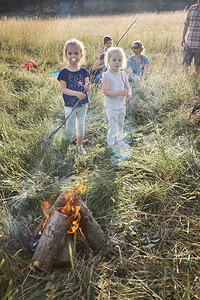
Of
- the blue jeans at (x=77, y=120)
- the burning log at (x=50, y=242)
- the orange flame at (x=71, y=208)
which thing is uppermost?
the blue jeans at (x=77, y=120)

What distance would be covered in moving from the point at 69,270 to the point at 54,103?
309cm

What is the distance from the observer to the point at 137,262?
1.83 meters

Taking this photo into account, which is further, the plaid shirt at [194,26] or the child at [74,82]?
the plaid shirt at [194,26]

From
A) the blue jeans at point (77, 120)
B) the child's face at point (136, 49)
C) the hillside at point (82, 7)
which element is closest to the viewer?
the blue jeans at point (77, 120)

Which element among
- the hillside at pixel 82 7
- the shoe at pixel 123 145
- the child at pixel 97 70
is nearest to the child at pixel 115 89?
the shoe at pixel 123 145

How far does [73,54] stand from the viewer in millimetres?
2756

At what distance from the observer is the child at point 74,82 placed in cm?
274

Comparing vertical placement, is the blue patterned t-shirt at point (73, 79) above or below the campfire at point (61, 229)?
above

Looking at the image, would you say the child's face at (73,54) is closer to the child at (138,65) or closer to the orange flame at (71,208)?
the orange flame at (71,208)

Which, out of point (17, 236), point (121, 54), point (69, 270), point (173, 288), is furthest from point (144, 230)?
point (121, 54)

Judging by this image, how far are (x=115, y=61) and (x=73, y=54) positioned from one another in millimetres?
495

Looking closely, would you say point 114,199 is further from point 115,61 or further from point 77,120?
point 115,61

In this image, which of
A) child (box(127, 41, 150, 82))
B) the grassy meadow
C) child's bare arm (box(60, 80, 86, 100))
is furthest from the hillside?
child's bare arm (box(60, 80, 86, 100))

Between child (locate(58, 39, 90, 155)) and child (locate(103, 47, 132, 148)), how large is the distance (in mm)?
271
